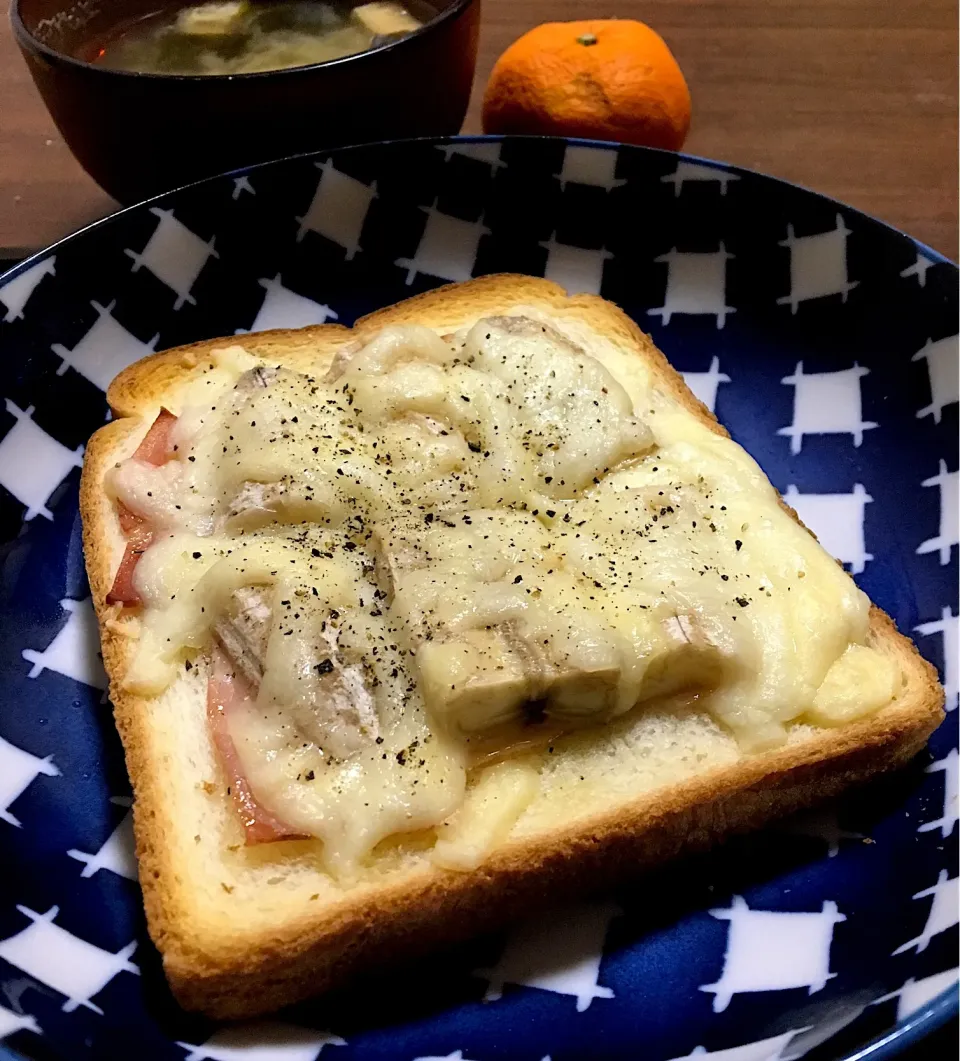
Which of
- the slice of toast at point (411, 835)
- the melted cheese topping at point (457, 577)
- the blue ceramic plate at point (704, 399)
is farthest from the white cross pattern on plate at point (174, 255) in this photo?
the slice of toast at point (411, 835)

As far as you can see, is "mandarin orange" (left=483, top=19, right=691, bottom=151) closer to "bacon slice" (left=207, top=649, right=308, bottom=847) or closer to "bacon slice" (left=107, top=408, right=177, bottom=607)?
"bacon slice" (left=107, top=408, right=177, bottom=607)

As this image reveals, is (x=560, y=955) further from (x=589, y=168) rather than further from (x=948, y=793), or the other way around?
(x=589, y=168)

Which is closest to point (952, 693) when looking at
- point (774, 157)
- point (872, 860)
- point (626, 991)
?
point (872, 860)

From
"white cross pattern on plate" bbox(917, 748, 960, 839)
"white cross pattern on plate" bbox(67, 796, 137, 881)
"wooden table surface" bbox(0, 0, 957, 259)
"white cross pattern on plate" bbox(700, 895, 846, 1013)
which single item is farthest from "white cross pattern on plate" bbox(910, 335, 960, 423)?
"white cross pattern on plate" bbox(67, 796, 137, 881)

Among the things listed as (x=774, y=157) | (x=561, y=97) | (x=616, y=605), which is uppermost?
(x=561, y=97)

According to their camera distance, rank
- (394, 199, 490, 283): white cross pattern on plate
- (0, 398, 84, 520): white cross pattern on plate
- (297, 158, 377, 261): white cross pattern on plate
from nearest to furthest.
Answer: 1. (0, 398, 84, 520): white cross pattern on plate
2. (297, 158, 377, 261): white cross pattern on plate
3. (394, 199, 490, 283): white cross pattern on plate

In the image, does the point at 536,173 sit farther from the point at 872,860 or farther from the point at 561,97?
the point at 872,860

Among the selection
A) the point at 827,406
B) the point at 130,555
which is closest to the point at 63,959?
the point at 130,555
